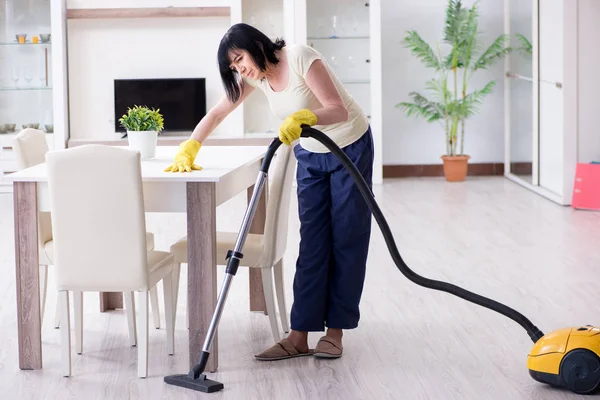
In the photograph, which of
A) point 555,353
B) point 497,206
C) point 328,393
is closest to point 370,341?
point 328,393

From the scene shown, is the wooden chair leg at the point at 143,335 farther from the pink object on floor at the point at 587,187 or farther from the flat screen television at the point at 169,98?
the flat screen television at the point at 169,98

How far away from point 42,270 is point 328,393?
Answer: 1341 millimetres

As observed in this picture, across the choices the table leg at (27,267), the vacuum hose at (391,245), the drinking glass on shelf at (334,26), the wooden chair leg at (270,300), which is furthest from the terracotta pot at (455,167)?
the table leg at (27,267)

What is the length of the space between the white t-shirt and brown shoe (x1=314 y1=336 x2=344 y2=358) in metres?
0.68

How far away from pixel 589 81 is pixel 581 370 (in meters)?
3.99

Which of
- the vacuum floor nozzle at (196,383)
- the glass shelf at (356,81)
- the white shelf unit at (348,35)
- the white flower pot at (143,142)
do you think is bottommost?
the vacuum floor nozzle at (196,383)

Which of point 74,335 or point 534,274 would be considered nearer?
point 74,335

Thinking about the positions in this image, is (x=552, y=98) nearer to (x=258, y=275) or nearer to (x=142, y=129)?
(x=258, y=275)

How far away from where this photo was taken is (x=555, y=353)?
294 centimetres

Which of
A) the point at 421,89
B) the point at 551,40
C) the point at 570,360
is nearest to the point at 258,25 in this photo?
the point at 421,89

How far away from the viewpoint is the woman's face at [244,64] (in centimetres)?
318

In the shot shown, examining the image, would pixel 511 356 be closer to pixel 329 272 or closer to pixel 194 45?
pixel 329 272

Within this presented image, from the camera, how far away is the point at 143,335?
315 centimetres

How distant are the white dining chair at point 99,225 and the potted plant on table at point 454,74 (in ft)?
16.6
